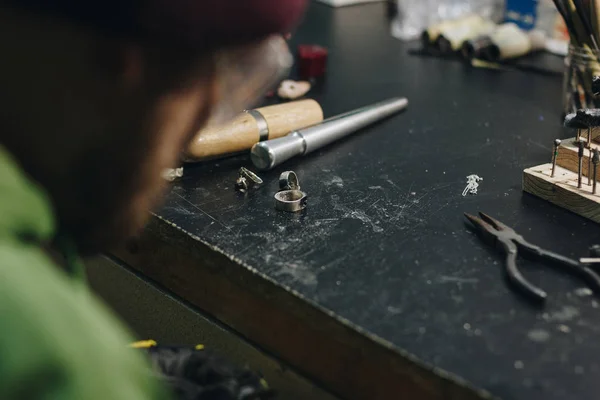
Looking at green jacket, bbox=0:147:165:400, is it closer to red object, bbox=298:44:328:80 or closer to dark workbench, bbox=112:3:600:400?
dark workbench, bbox=112:3:600:400

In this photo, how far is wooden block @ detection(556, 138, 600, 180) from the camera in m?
1.13

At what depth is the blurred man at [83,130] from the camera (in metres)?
0.48

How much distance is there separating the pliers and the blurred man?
45 centimetres

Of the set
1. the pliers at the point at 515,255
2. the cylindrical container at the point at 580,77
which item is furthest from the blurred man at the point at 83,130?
the cylindrical container at the point at 580,77

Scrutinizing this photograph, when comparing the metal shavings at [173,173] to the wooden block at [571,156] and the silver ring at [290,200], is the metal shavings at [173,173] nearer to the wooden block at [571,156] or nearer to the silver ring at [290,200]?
the silver ring at [290,200]

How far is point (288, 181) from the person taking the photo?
115cm

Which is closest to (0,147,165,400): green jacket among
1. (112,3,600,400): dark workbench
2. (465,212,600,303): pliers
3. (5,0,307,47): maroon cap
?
(5,0,307,47): maroon cap

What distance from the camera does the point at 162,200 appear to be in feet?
3.68

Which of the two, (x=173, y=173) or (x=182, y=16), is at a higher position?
(x=182, y=16)

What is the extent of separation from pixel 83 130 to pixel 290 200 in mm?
559

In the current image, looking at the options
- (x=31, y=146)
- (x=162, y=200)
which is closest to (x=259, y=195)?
(x=162, y=200)

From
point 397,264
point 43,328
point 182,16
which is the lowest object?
point 397,264

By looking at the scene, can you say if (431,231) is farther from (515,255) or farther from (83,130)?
(83,130)

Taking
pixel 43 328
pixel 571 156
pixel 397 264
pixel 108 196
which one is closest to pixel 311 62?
pixel 571 156
